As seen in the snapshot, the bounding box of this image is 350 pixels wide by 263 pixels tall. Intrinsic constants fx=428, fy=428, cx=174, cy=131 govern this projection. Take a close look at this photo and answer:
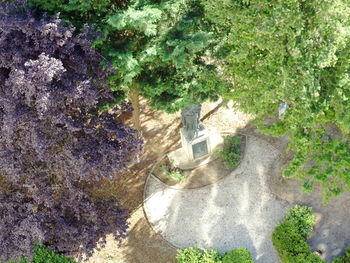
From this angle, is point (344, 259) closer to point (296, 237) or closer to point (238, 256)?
point (296, 237)

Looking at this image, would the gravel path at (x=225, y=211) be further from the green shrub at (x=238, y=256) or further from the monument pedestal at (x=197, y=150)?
the monument pedestal at (x=197, y=150)

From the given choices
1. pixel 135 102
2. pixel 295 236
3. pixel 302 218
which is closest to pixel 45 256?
pixel 135 102

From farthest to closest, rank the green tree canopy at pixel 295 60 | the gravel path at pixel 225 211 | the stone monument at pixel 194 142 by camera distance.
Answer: the stone monument at pixel 194 142 → the gravel path at pixel 225 211 → the green tree canopy at pixel 295 60

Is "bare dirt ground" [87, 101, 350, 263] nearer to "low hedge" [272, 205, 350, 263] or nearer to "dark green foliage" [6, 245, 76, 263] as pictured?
"low hedge" [272, 205, 350, 263]

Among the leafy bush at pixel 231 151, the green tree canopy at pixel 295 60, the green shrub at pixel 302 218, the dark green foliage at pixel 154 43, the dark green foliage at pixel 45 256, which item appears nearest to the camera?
the green tree canopy at pixel 295 60

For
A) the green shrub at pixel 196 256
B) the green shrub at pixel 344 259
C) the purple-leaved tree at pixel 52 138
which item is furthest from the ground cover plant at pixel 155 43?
the green shrub at pixel 344 259

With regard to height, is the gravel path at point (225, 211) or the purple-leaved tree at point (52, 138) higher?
the purple-leaved tree at point (52, 138)

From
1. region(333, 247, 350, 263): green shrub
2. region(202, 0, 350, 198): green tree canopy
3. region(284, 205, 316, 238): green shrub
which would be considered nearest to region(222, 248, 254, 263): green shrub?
region(284, 205, 316, 238): green shrub
